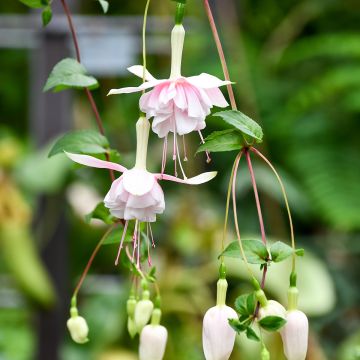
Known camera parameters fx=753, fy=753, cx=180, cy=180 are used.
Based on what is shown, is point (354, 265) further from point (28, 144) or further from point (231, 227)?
point (28, 144)

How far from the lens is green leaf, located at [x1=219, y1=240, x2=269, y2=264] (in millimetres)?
384

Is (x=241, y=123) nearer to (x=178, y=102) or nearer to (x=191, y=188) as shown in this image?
(x=178, y=102)

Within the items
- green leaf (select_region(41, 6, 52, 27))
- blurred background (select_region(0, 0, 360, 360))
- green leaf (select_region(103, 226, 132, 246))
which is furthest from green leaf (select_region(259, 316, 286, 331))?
blurred background (select_region(0, 0, 360, 360))

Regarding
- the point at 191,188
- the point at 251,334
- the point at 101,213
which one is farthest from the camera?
the point at 191,188

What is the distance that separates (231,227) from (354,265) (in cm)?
35

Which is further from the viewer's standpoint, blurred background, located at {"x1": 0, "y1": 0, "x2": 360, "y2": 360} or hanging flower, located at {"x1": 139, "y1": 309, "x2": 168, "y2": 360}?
blurred background, located at {"x1": 0, "y1": 0, "x2": 360, "y2": 360}

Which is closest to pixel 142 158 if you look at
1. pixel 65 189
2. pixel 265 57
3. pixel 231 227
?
pixel 65 189

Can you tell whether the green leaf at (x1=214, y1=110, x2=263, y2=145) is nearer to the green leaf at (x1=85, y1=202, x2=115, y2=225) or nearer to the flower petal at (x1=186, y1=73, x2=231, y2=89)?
the flower petal at (x1=186, y1=73, x2=231, y2=89)

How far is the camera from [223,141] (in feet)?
1.28

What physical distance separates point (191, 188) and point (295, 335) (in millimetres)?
1247

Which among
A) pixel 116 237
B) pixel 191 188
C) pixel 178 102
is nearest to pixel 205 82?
pixel 178 102

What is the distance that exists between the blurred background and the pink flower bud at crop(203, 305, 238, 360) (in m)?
0.82

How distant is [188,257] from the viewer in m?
1.54

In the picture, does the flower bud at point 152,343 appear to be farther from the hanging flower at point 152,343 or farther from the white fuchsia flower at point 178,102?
the white fuchsia flower at point 178,102
